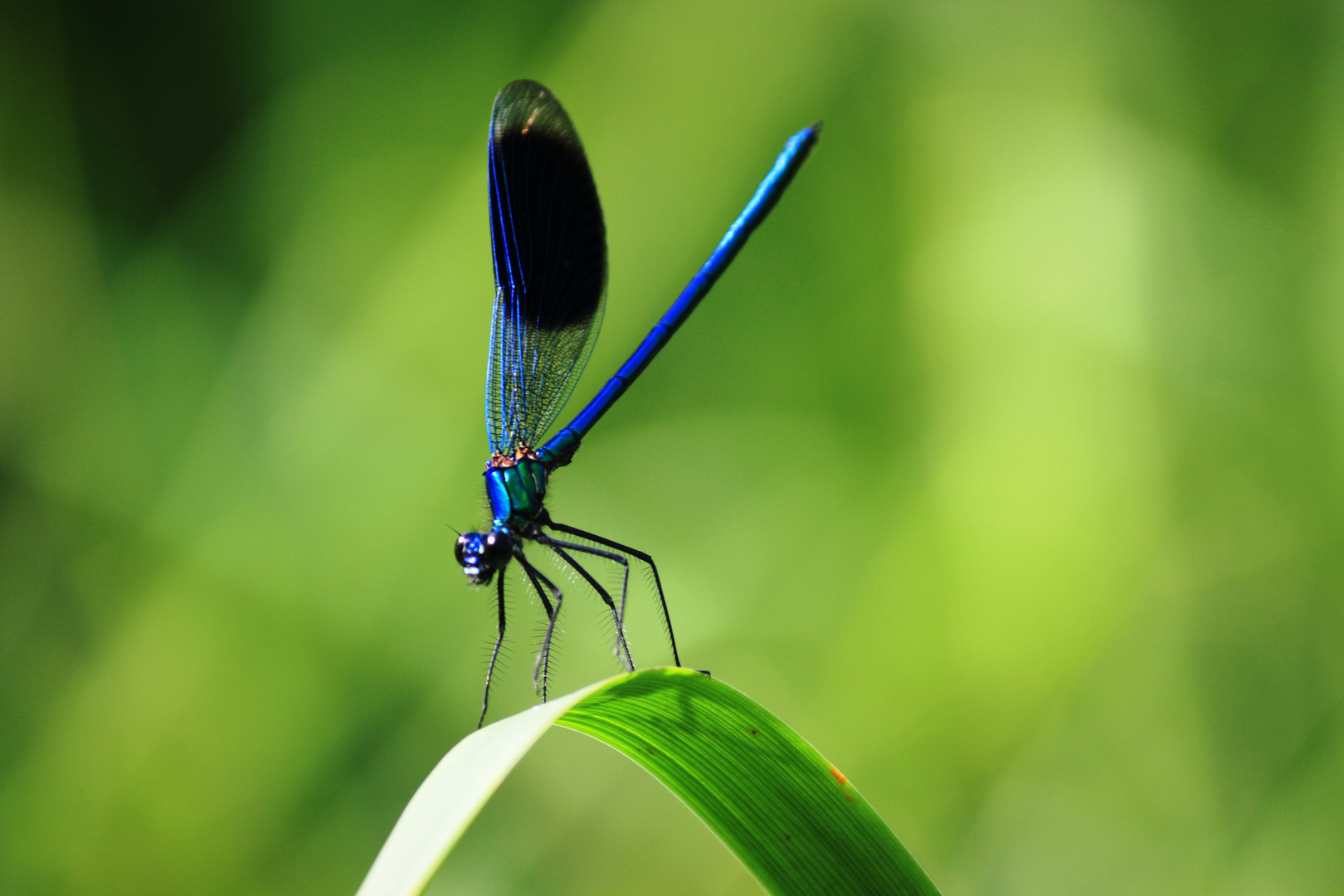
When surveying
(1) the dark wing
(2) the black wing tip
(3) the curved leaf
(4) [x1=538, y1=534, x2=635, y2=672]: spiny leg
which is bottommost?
(4) [x1=538, y1=534, x2=635, y2=672]: spiny leg

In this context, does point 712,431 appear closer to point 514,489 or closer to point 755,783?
point 514,489

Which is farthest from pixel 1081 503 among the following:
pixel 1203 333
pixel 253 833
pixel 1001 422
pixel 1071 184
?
pixel 253 833

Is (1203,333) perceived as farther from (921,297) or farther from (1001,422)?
(921,297)

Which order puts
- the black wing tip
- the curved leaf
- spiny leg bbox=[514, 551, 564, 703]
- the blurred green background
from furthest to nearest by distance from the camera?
the blurred green background, the black wing tip, spiny leg bbox=[514, 551, 564, 703], the curved leaf

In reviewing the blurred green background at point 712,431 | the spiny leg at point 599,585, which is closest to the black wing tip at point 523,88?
the spiny leg at point 599,585

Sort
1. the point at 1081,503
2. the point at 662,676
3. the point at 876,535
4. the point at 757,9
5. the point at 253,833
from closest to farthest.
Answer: the point at 662,676 < the point at 253,833 < the point at 1081,503 < the point at 876,535 < the point at 757,9

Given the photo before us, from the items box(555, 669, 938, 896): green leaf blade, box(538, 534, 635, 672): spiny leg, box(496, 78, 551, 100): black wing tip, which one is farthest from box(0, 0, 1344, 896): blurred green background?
box(555, 669, 938, 896): green leaf blade

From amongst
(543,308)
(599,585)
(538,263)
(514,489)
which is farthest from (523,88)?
(599,585)

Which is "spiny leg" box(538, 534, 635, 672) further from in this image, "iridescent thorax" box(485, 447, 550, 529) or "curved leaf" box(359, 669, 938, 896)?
"curved leaf" box(359, 669, 938, 896)

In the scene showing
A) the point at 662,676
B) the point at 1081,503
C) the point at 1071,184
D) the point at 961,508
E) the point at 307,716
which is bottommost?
the point at 307,716
